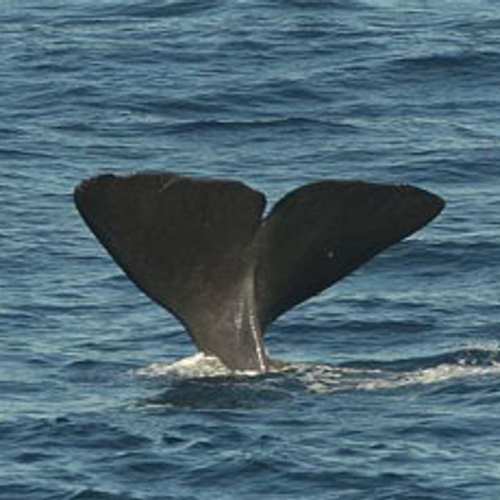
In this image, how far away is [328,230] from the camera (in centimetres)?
1560

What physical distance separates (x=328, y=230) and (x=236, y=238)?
51cm

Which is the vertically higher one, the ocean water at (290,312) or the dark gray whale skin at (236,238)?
the dark gray whale skin at (236,238)

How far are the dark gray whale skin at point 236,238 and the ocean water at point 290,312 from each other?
41cm

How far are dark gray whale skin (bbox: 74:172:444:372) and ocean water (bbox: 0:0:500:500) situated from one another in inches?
16.2

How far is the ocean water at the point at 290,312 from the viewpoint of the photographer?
14797 millimetres

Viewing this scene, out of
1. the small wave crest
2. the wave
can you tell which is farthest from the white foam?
the small wave crest

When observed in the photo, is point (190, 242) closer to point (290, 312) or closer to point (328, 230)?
point (328, 230)

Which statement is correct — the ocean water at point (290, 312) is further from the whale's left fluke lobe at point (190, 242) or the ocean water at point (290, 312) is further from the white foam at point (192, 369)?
the whale's left fluke lobe at point (190, 242)

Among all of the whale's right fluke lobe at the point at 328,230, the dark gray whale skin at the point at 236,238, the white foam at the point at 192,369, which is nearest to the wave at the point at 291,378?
the white foam at the point at 192,369

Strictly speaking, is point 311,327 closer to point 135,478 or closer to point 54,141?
point 135,478

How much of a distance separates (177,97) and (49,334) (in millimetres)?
8538

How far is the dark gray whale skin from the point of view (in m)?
15.3

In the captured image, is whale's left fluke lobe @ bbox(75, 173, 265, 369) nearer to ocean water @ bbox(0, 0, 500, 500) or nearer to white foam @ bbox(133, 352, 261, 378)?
white foam @ bbox(133, 352, 261, 378)

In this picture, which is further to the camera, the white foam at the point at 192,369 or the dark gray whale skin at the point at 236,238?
the white foam at the point at 192,369
